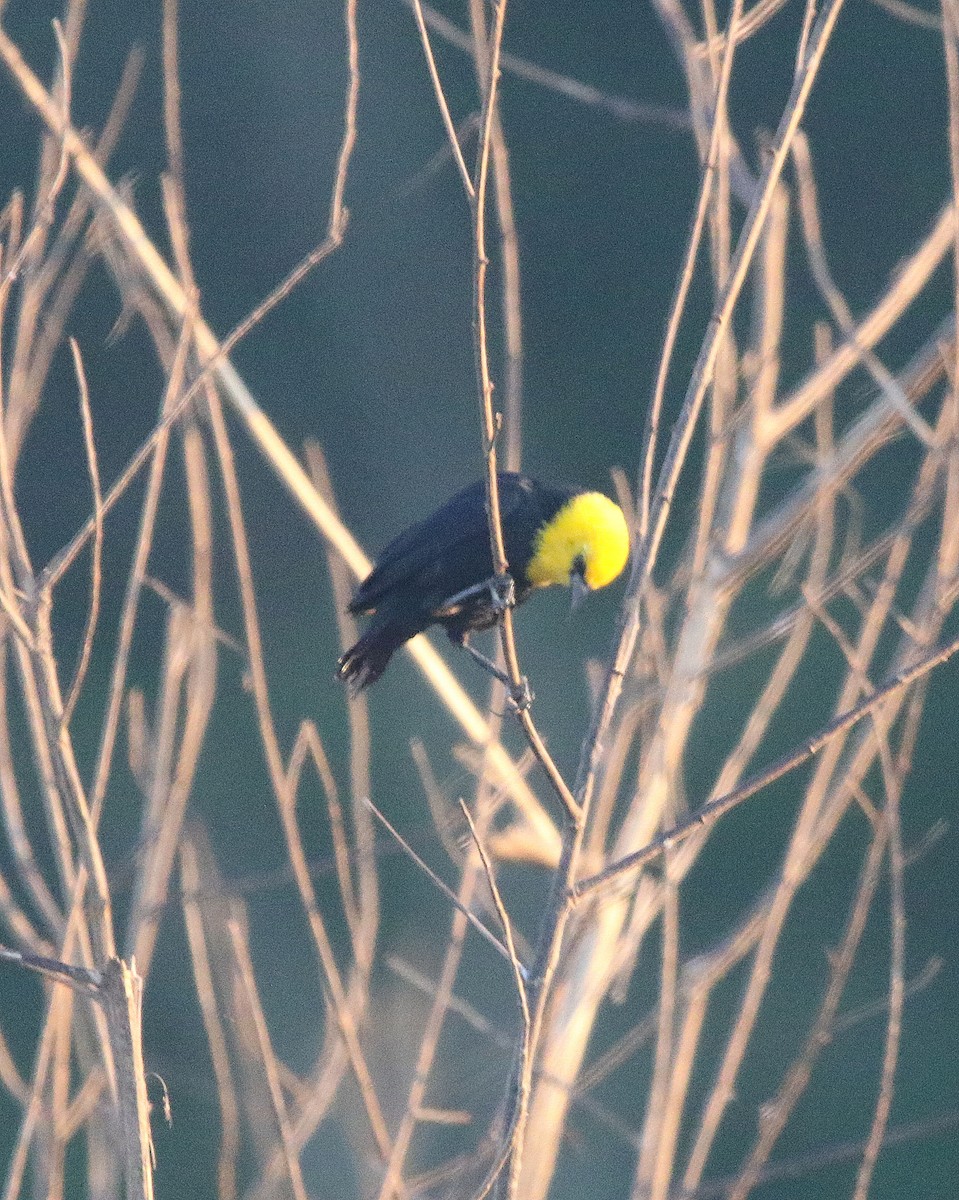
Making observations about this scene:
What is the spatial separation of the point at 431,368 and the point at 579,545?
586 centimetres

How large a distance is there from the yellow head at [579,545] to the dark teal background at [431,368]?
3.84 meters

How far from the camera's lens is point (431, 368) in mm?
9398

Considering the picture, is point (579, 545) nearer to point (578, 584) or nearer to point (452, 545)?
point (578, 584)

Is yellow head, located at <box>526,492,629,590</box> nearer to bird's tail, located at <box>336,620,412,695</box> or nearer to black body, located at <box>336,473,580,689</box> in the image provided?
black body, located at <box>336,473,580,689</box>

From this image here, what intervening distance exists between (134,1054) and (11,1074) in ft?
4.20

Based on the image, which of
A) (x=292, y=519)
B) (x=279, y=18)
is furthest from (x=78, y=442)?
(x=279, y=18)

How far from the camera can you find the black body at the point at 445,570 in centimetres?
343

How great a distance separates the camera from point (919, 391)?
337 centimetres

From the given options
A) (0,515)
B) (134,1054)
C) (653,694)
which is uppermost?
(0,515)

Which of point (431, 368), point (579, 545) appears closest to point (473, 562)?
point (579, 545)

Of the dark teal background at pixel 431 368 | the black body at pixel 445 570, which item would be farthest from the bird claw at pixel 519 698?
the dark teal background at pixel 431 368

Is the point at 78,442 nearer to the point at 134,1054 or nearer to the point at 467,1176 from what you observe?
the point at 467,1176

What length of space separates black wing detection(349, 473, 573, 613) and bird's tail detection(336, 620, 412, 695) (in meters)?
0.07

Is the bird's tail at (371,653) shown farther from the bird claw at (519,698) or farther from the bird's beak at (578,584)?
the bird claw at (519,698)
